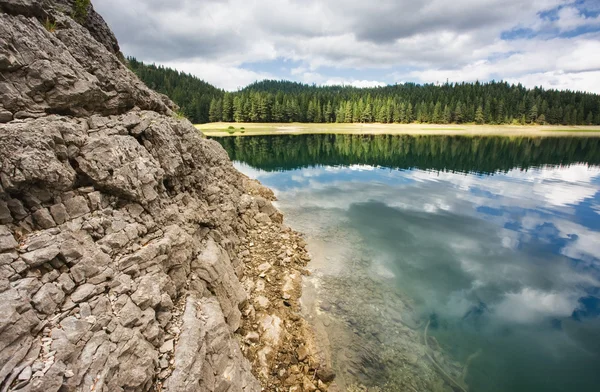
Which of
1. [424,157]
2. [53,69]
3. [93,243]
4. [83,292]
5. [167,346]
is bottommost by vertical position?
[424,157]

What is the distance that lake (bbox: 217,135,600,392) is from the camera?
36.9 ft

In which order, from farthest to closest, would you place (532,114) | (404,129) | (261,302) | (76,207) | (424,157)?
1. (532,114)
2. (404,129)
3. (424,157)
4. (261,302)
5. (76,207)

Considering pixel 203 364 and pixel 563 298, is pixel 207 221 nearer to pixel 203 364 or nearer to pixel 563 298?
pixel 203 364

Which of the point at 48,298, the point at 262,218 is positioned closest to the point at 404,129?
the point at 262,218

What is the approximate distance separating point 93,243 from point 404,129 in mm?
131649

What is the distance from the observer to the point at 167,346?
7.88 m

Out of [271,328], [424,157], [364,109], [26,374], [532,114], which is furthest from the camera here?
[364,109]

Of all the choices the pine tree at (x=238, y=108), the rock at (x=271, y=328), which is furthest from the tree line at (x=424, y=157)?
the pine tree at (x=238, y=108)

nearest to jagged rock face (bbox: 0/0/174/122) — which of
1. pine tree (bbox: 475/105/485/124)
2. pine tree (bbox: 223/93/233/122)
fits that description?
pine tree (bbox: 223/93/233/122)

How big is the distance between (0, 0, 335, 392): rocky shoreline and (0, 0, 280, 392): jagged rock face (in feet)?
0.11

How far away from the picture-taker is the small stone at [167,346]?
7.75m

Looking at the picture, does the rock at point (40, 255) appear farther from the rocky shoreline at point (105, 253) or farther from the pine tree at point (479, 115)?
the pine tree at point (479, 115)

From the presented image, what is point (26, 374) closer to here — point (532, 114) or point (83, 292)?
point (83, 292)

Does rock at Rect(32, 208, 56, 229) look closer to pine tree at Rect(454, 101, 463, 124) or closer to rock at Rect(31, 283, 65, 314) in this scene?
rock at Rect(31, 283, 65, 314)
